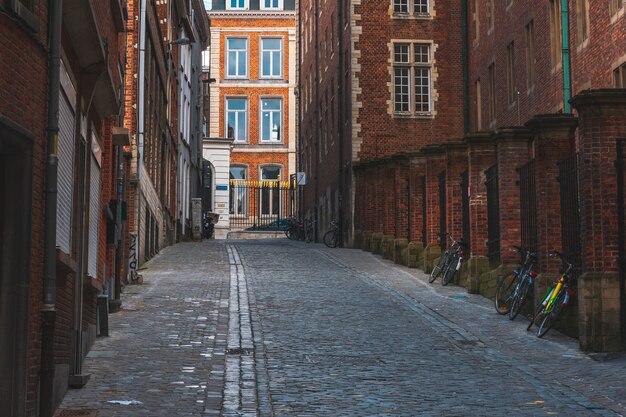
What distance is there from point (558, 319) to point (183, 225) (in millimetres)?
30734

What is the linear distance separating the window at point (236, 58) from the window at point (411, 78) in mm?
35098

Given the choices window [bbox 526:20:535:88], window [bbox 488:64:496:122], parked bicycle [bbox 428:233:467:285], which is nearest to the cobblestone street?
parked bicycle [bbox 428:233:467:285]

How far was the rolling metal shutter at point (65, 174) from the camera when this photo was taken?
10594mm

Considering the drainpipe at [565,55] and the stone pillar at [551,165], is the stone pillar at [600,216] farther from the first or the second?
the drainpipe at [565,55]

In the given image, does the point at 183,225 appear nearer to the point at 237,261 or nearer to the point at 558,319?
the point at 237,261

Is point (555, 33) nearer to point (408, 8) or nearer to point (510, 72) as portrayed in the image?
point (510, 72)

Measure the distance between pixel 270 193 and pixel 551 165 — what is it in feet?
156

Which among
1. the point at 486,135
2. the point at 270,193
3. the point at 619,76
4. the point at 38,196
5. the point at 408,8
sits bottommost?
the point at 38,196

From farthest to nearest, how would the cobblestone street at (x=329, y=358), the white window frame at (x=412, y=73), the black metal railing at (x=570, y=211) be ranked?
the white window frame at (x=412, y=73)
the black metal railing at (x=570, y=211)
the cobblestone street at (x=329, y=358)

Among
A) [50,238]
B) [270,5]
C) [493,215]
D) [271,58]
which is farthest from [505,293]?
[270,5]

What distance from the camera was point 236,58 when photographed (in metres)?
75.4

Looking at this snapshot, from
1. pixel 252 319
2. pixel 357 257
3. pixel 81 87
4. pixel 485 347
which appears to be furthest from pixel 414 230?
pixel 81 87

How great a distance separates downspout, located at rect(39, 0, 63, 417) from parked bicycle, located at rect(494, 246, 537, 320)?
10.3 metres

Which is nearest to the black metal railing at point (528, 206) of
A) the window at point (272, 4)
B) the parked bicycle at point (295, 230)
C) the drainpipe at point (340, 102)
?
the drainpipe at point (340, 102)
